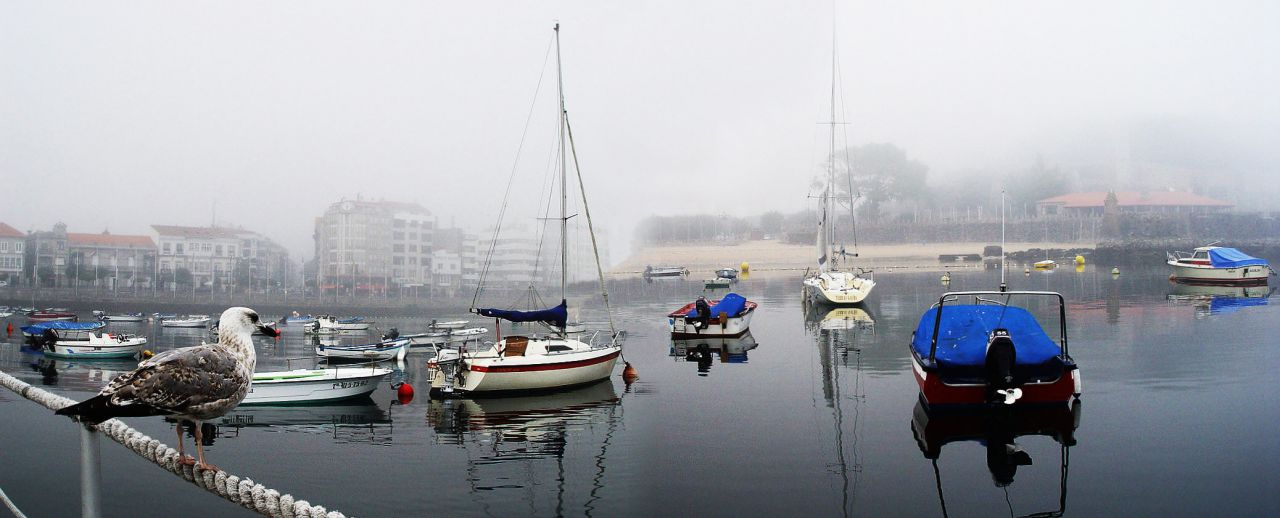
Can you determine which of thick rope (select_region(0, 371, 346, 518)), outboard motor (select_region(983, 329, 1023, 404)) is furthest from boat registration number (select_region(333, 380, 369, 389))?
thick rope (select_region(0, 371, 346, 518))

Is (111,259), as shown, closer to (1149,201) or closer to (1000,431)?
(1000,431)

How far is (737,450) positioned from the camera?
607 inches

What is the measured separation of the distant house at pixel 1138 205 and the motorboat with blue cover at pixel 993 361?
180 meters

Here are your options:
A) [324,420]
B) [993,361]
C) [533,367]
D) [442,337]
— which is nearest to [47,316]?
[442,337]

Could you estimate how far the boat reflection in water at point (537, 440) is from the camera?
13.2 m

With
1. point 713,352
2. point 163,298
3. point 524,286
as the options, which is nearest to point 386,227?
point 524,286

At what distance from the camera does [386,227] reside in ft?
471

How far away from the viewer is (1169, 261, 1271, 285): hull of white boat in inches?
2490

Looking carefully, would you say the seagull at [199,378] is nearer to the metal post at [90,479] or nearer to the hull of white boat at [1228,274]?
the metal post at [90,479]

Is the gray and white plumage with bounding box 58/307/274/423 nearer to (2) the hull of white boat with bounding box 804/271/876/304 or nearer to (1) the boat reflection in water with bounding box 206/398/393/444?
(1) the boat reflection in water with bounding box 206/398/393/444

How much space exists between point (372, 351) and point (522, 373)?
1394 cm

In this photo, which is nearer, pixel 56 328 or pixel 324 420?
pixel 324 420

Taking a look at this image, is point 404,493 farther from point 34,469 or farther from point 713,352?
point 713,352

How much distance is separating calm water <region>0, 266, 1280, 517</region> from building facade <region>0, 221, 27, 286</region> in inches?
4905
